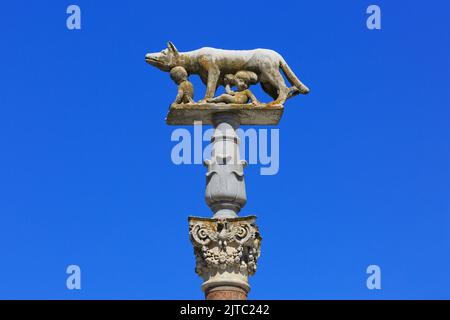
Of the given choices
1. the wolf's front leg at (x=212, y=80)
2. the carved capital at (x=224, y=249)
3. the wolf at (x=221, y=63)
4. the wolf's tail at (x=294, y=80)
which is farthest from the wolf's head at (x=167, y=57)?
the carved capital at (x=224, y=249)

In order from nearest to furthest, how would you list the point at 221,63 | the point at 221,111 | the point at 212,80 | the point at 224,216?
the point at 224,216 → the point at 221,111 → the point at 212,80 → the point at 221,63

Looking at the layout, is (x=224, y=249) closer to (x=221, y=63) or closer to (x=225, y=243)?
(x=225, y=243)

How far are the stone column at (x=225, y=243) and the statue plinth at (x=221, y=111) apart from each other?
1659mm

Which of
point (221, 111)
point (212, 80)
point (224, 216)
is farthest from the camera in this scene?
point (212, 80)

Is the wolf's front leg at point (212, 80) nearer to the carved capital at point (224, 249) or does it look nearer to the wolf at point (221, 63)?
the wolf at point (221, 63)

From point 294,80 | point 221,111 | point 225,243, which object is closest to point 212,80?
point 221,111

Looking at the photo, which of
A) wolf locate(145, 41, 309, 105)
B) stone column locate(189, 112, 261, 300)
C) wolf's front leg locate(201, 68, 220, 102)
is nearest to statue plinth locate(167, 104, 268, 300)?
stone column locate(189, 112, 261, 300)

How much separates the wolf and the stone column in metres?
2.46

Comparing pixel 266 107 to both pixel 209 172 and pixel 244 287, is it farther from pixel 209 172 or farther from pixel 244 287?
pixel 244 287

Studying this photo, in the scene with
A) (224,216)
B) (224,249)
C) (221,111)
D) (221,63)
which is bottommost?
(224,249)

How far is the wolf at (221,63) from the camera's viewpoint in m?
27.2

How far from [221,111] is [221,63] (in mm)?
1080

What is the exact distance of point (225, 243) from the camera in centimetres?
2506

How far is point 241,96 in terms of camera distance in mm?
27047
